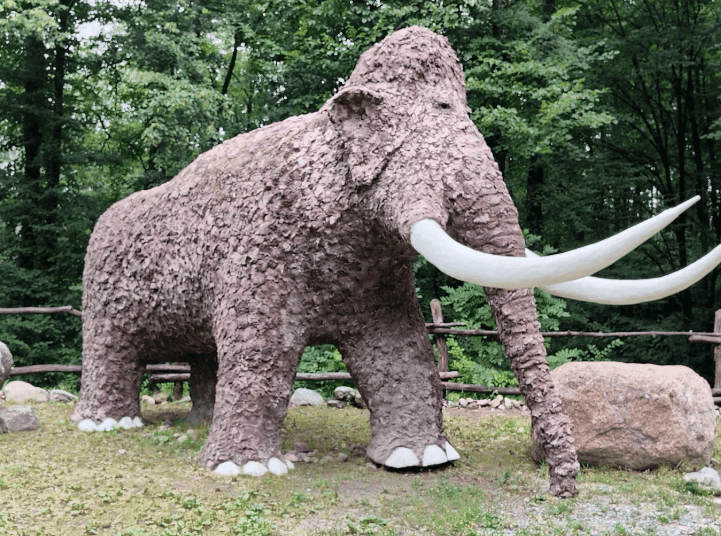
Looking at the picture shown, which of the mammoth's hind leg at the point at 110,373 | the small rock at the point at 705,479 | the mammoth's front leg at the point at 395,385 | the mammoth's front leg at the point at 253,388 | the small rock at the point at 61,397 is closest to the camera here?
the small rock at the point at 705,479

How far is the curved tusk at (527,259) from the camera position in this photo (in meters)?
2.52

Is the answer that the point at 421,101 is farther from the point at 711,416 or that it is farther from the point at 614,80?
the point at 614,80

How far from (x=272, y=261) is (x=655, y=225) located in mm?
2180

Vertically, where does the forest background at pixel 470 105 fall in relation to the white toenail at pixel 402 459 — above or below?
above

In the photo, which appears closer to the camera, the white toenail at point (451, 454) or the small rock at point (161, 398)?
the white toenail at point (451, 454)

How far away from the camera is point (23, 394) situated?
23.7ft

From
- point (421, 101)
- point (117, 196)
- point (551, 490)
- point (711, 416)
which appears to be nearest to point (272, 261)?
point (421, 101)

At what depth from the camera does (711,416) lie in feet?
14.4

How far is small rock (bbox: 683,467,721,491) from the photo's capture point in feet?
12.4

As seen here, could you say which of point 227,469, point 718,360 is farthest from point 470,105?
point 227,469

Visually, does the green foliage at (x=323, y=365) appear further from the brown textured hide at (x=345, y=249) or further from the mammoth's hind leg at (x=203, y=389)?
the brown textured hide at (x=345, y=249)

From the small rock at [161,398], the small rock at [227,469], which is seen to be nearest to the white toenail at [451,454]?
the small rock at [227,469]

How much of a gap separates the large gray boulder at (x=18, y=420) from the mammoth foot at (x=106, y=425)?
34cm

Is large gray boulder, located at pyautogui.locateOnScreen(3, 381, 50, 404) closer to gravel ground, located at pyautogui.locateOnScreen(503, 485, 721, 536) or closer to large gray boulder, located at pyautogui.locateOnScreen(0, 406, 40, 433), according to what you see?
large gray boulder, located at pyautogui.locateOnScreen(0, 406, 40, 433)
